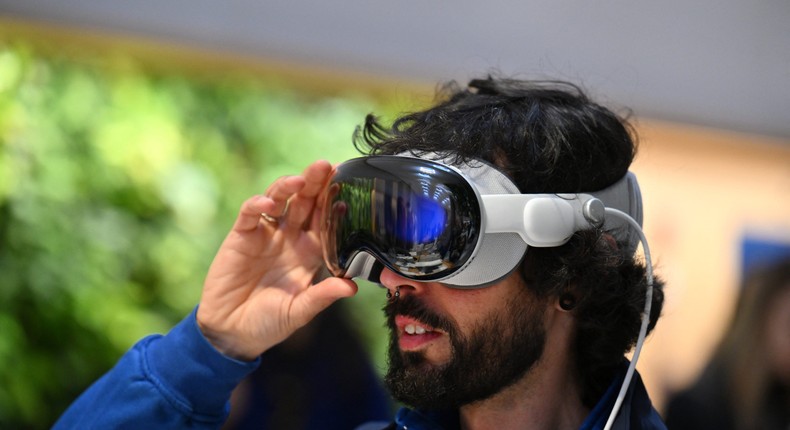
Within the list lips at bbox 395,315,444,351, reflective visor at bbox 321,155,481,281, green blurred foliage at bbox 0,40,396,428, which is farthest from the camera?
green blurred foliage at bbox 0,40,396,428

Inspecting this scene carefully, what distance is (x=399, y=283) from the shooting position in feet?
5.68

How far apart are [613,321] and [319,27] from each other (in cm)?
214

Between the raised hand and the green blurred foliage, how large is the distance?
4.86ft

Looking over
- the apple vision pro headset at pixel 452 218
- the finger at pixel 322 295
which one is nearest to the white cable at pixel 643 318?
the apple vision pro headset at pixel 452 218

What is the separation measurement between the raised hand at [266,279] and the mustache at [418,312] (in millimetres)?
138

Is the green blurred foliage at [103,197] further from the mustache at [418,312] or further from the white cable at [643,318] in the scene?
the white cable at [643,318]

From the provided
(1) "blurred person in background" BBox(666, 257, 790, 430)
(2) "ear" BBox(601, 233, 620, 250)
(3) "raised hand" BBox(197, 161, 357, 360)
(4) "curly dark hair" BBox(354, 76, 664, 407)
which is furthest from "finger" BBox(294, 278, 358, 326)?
(1) "blurred person in background" BBox(666, 257, 790, 430)

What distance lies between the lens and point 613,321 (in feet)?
6.14

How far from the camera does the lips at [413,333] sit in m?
1.71

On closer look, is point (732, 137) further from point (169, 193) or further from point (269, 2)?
point (169, 193)

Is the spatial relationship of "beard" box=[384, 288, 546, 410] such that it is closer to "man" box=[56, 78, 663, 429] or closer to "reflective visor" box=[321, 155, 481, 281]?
"man" box=[56, 78, 663, 429]

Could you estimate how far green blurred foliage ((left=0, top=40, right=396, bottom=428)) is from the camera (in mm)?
3086

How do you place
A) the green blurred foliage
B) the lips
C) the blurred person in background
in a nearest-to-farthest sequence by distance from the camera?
the lips → the blurred person in background → the green blurred foliage

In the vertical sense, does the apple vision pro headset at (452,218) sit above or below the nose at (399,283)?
above
